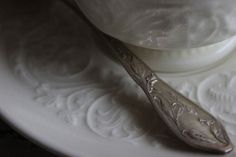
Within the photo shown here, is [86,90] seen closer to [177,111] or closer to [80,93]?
[80,93]

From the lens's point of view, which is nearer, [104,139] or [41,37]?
[104,139]

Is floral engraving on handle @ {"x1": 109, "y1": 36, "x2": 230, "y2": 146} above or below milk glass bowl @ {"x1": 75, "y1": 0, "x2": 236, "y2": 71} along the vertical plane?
below

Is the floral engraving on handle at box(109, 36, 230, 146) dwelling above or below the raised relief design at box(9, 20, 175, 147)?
below

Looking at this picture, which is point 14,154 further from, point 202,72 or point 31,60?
point 202,72

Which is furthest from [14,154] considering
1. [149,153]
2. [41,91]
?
[149,153]
